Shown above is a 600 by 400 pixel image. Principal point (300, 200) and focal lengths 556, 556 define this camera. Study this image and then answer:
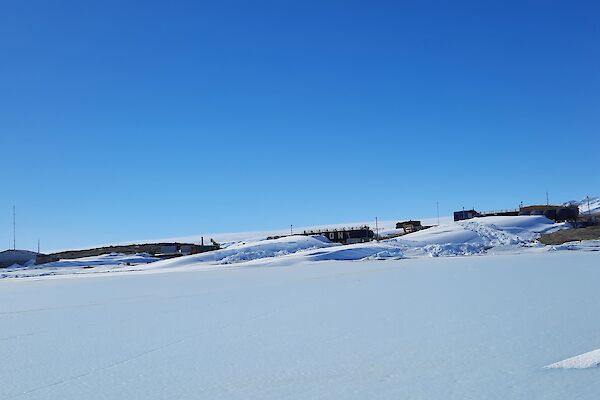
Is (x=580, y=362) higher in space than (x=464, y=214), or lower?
lower

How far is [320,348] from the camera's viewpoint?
4895 millimetres

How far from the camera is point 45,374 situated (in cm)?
445

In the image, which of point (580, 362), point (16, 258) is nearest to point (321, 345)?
point (580, 362)

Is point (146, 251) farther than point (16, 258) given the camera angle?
Yes

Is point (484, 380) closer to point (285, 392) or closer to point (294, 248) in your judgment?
point (285, 392)

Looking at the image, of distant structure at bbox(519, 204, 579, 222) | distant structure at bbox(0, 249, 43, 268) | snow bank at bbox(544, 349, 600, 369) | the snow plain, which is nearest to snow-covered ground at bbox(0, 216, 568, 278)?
distant structure at bbox(519, 204, 579, 222)

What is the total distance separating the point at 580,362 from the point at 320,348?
2063 mm

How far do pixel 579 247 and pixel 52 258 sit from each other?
4265 centimetres

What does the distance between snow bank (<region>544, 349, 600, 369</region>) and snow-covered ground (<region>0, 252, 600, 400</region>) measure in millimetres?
13

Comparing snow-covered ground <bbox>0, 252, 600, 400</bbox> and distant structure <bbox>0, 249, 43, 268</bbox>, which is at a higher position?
distant structure <bbox>0, 249, 43, 268</bbox>

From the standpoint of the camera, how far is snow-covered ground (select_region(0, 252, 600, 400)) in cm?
361

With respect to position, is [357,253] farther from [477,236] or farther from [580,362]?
[580,362]

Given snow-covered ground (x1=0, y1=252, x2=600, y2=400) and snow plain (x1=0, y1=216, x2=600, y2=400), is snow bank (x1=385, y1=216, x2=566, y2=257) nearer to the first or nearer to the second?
snow plain (x1=0, y1=216, x2=600, y2=400)

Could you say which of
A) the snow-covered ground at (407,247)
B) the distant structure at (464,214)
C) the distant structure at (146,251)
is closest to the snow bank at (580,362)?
the snow-covered ground at (407,247)
